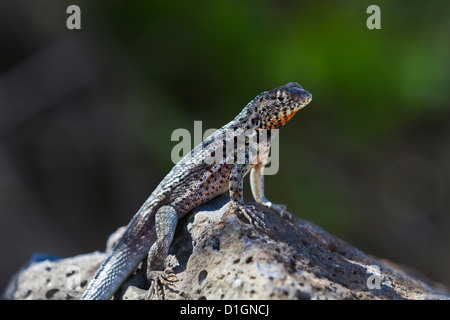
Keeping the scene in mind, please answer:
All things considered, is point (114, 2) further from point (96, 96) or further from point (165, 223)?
point (165, 223)

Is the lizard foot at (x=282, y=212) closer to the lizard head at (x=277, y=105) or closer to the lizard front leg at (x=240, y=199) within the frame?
the lizard front leg at (x=240, y=199)

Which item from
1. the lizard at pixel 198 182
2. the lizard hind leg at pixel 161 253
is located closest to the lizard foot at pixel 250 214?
the lizard at pixel 198 182

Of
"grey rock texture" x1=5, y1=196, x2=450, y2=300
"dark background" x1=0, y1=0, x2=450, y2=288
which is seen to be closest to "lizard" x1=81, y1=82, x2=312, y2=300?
"grey rock texture" x1=5, y1=196, x2=450, y2=300

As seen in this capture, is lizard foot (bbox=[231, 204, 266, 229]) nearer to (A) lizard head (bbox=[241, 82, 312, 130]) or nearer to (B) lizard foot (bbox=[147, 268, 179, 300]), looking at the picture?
(B) lizard foot (bbox=[147, 268, 179, 300])

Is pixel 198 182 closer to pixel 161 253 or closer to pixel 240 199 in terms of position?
pixel 240 199

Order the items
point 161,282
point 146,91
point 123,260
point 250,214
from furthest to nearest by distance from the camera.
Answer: point 146,91 → point 123,260 → point 250,214 → point 161,282

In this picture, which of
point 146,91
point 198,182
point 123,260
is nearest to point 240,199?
point 198,182

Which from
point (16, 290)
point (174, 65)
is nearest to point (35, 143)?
point (174, 65)
